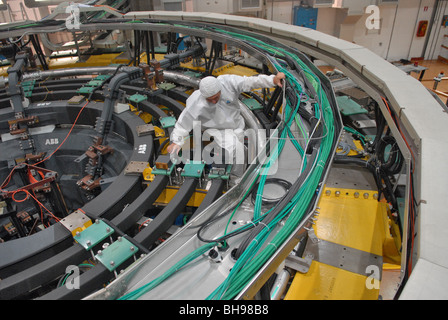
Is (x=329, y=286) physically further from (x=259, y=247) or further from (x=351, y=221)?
(x=259, y=247)

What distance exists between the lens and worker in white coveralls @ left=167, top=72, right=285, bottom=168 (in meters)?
2.47

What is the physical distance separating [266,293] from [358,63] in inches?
76.9

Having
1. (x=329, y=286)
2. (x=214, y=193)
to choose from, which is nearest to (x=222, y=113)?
(x=214, y=193)

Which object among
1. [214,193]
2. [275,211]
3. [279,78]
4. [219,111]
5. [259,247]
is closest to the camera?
[259,247]

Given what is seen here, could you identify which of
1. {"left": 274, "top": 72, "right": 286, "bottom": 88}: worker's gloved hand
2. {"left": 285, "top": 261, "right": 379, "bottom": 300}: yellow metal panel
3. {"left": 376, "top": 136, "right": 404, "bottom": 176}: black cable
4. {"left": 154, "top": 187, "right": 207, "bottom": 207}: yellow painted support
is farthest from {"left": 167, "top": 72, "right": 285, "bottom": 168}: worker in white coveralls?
{"left": 285, "top": 261, "right": 379, "bottom": 300}: yellow metal panel

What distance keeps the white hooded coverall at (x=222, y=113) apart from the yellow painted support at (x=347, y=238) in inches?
37.0

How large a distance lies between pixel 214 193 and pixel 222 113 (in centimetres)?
83

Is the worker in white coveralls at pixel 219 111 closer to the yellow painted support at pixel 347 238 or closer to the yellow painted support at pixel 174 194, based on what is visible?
the yellow painted support at pixel 174 194

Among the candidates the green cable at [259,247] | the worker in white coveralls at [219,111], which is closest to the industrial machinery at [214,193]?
the green cable at [259,247]

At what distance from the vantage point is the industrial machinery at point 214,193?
148 centimetres

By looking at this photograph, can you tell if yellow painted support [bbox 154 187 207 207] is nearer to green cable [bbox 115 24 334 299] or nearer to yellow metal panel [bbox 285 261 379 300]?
green cable [bbox 115 24 334 299]

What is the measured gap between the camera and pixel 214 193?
2209 millimetres
